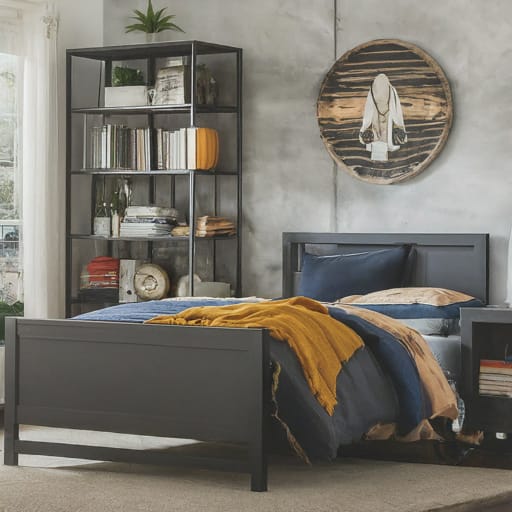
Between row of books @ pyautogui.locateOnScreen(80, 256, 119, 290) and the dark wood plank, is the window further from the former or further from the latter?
the dark wood plank

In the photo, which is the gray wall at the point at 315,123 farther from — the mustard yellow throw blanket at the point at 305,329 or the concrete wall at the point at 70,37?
the mustard yellow throw blanket at the point at 305,329

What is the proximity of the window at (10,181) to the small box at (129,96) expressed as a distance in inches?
22.3

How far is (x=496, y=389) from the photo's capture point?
4.50 meters

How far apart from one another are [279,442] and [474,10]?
2.62m

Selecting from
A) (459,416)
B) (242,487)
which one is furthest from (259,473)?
(459,416)

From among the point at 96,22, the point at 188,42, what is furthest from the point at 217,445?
the point at 96,22

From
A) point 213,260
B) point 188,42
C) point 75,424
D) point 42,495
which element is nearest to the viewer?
point 42,495

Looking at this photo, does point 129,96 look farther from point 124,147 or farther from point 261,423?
point 261,423

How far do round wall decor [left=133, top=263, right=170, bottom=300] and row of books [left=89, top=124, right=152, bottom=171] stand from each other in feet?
1.91

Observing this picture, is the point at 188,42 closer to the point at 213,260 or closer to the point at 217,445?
the point at 213,260

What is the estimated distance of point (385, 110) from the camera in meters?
5.53

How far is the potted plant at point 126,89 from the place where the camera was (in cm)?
591

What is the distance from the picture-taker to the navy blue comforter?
3.51 metres

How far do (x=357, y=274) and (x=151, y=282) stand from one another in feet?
4.36
